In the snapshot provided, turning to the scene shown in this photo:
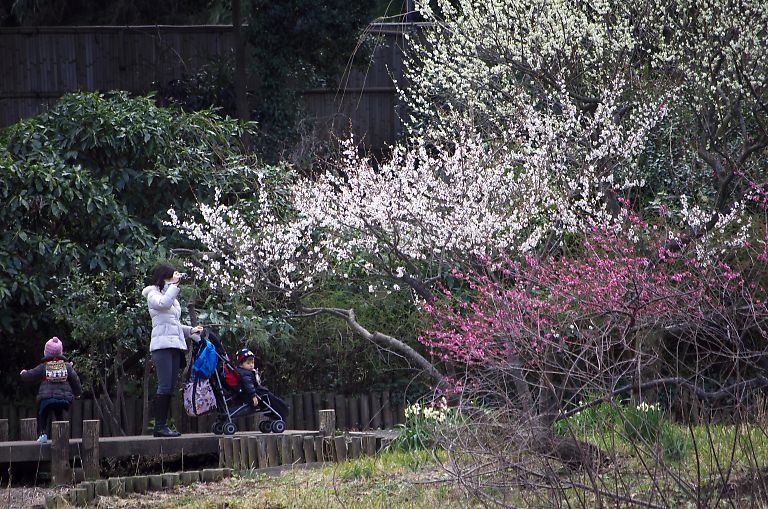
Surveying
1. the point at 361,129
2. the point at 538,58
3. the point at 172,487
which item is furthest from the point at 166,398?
the point at 361,129

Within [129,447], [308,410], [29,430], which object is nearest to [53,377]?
[29,430]

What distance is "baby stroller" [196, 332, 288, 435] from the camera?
8.73 meters

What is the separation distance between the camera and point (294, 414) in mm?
10297

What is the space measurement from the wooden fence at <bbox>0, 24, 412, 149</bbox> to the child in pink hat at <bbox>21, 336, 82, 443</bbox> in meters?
8.07

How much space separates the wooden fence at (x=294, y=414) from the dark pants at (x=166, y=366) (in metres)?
1.36

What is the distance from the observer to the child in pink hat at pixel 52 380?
8469mm

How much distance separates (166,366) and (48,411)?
3.74 ft

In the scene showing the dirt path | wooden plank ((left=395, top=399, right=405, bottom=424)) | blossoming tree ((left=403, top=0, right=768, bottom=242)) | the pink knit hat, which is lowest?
the dirt path

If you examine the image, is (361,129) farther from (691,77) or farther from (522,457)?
(522,457)

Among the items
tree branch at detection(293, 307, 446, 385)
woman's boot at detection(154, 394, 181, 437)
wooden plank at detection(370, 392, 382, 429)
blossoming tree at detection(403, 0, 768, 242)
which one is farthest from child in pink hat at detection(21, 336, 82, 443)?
blossoming tree at detection(403, 0, 768, 242)

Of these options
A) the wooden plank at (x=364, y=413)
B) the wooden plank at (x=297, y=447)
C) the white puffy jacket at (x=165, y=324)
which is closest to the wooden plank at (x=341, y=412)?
the wooden plank at (x=364, y=413)

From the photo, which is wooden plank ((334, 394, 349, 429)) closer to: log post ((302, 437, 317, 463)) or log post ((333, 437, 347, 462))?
log post ((302, 437, 317, 463))

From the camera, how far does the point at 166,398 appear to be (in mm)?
8531

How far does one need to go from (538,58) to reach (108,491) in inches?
237
